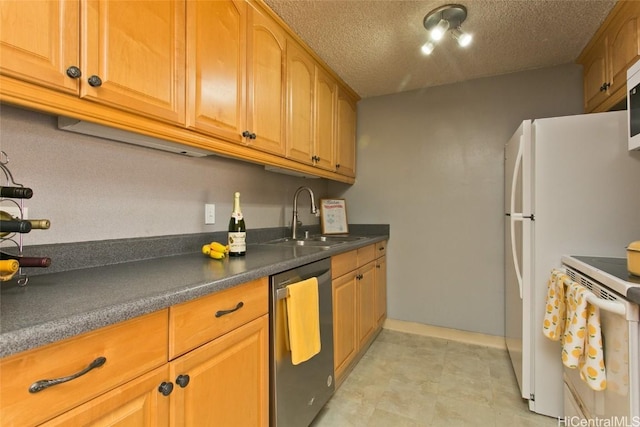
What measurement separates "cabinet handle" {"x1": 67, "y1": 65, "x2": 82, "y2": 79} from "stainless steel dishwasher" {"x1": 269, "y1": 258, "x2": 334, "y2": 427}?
3.02ft

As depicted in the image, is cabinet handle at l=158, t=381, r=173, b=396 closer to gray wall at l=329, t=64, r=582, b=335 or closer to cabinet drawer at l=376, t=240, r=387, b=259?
cabinet drawer at l=376, t=240, r=387, b=259

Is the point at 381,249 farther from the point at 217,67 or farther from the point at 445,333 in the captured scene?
the point at 217,67

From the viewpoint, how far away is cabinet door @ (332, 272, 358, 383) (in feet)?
5.87

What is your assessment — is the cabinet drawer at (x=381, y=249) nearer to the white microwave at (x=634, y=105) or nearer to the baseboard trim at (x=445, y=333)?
the baseboard trim at (x=445, y=333)

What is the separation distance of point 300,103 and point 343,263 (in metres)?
1.09

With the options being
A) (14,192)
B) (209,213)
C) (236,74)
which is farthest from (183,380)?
(236,74)

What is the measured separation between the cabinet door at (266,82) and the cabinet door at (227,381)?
37.8 inches

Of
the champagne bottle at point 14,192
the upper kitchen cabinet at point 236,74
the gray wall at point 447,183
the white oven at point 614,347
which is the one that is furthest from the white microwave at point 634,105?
the champagne bottle at point 14,192

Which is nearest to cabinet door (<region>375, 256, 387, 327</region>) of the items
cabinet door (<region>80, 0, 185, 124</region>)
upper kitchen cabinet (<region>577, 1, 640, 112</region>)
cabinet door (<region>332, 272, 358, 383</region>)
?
cabinet door (<region>332, 272, 358, 383</region>)

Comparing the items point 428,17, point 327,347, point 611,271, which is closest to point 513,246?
point 611,271

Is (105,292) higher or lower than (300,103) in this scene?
lower

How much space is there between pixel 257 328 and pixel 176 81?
1.01 metres

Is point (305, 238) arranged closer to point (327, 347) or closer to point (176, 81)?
point (327, 347)

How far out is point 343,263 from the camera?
1.88 metres
